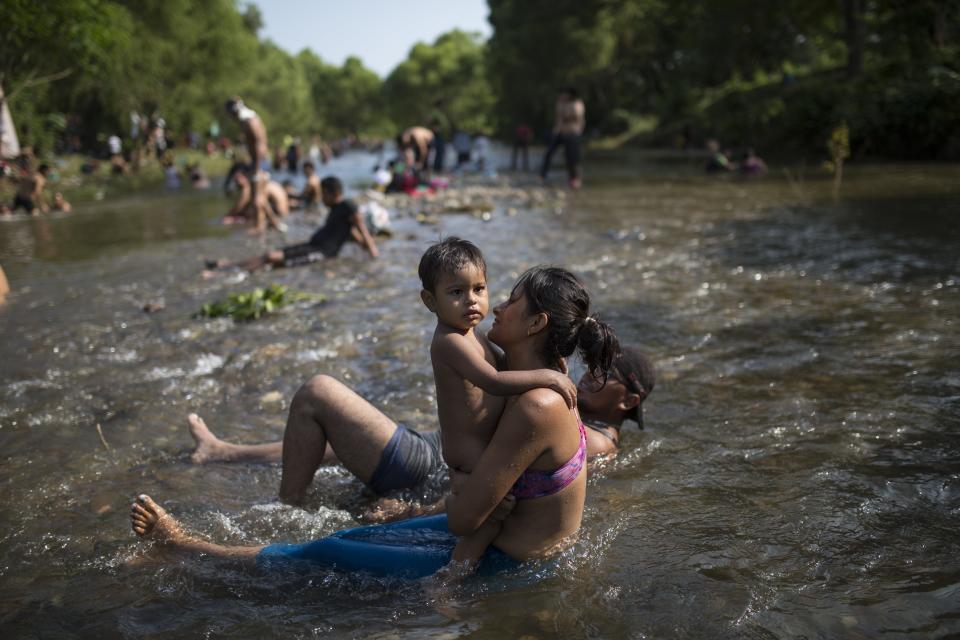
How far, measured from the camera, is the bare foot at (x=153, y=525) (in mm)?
3562

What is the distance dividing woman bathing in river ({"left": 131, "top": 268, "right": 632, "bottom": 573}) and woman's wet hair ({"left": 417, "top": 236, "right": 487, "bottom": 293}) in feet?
0.76

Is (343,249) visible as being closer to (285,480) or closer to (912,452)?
(285,480)

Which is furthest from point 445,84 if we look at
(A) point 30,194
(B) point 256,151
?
(B) point 256,151

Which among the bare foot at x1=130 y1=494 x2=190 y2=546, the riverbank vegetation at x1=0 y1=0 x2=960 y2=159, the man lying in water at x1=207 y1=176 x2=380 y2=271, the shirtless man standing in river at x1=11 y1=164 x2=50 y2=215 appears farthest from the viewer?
the riverbank vegetation at x1=0 y1=0 x2=960 y2=159

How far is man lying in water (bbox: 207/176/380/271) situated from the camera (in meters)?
11.1

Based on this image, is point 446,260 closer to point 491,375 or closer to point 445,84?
point 491,375

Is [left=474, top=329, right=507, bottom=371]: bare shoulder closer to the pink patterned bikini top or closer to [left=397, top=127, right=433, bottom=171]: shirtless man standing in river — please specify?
the pink patterned bikini top

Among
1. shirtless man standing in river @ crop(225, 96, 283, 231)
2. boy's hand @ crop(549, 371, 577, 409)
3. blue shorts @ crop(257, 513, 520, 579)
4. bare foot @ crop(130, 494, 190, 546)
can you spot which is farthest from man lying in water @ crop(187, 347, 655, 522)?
shirtless man standing in river @ crop(225, 96, 283, 231)

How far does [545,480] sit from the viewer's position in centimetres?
310

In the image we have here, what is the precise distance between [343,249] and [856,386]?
8.57 meters

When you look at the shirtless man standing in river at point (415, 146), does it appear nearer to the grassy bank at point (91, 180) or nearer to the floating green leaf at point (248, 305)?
the grassy bank at point (91, 180)

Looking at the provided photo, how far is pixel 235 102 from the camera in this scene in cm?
1329

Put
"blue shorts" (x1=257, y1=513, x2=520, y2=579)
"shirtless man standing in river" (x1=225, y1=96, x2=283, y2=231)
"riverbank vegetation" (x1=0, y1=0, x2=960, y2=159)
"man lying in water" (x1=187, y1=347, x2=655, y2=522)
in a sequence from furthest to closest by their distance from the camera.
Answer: "riverbank vegetation" (x1=0, y1=0, x2=960, y2=159) → "shirtless man standing in river" (x1=225, y1=96, x2=283, y2=231) → "man lying in water" (x1=187, y1=347, x2=655, y2=522) → "blue shorts" (x1=257, y1=513, x2=520, y2=579)

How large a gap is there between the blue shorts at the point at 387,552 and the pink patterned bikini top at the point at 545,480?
31cm
